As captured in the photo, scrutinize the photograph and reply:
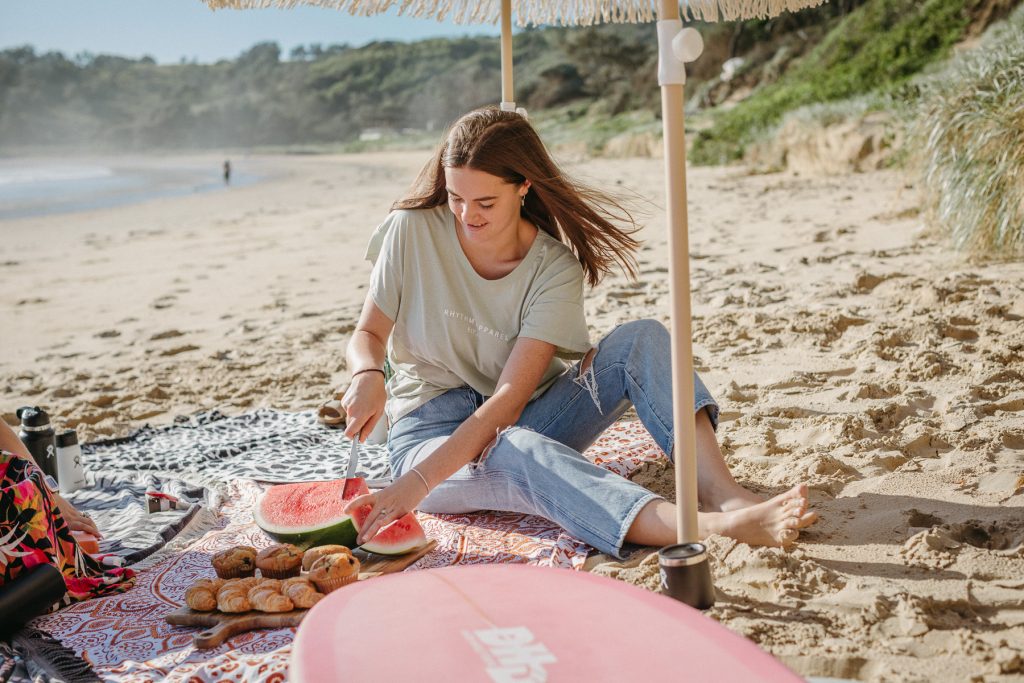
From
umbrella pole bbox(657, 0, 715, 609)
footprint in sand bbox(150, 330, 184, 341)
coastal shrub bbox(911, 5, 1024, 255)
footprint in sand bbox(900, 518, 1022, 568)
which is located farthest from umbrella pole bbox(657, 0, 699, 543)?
footprint in sand bbox(150, 330, 184, 341)

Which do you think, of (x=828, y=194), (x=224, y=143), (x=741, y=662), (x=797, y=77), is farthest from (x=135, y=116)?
(x=741, y=662)

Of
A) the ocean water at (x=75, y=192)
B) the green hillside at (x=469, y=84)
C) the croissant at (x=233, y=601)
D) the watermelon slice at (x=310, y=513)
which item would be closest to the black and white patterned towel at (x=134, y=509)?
the watermelon slice at (x=310, y=513)

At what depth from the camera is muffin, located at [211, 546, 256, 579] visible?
2791mm

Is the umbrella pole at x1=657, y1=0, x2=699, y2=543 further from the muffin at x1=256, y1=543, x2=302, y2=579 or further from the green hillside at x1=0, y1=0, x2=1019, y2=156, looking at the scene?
the green hillside at x1=0, y1=0, x2=1019, y2=156

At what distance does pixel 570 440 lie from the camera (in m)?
3.35

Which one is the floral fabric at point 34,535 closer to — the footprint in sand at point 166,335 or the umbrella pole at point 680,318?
the umbrella pole at point 680,318

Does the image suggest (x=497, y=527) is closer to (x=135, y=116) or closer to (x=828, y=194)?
(x=828, y=194)

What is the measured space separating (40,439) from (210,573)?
1.35 metres

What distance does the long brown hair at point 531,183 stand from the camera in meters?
3.09

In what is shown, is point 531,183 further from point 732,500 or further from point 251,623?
point 251,623

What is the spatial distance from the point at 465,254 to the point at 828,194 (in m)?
8.72

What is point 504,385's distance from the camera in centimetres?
307

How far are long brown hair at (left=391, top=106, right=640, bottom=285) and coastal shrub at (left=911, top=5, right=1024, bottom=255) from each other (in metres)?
3.60

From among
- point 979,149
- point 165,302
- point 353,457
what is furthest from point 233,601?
point 165,302
